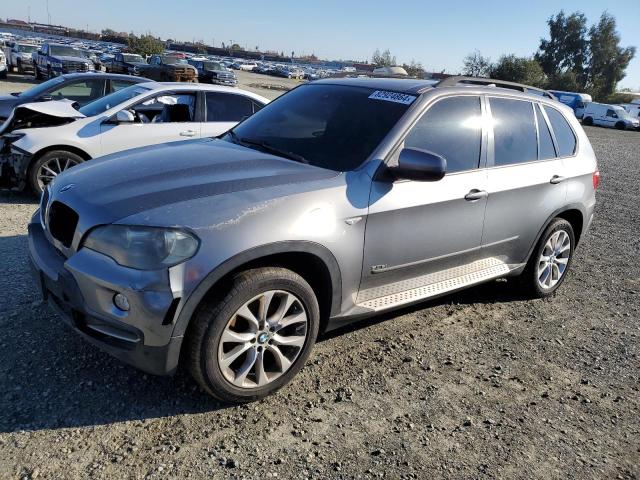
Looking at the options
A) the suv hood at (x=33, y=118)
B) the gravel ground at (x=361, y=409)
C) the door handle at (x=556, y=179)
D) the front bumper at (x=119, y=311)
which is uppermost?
the door handle at (x=556, y=179)

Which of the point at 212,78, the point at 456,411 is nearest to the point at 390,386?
the point at 456,411

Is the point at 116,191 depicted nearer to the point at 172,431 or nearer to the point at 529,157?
the point at 172,431

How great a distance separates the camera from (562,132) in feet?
15.9

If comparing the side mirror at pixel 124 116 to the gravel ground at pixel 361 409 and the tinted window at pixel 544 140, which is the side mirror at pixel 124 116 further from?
the tinted window at pixel 544 140

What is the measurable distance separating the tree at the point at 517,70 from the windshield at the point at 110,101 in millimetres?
66796

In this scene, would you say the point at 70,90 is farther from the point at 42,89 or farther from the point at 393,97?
the point at 393,97

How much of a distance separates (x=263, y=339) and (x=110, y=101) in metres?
5.36

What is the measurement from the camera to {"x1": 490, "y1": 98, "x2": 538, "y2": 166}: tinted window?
4141 mm

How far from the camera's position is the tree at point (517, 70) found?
219 ft

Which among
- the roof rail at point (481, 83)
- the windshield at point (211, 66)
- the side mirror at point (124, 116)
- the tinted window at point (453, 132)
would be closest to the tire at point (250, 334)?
the tinted window at point (453, 132)

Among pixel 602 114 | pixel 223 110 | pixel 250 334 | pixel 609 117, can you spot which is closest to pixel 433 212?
pixel 250 334

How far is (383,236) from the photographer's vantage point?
3.34m

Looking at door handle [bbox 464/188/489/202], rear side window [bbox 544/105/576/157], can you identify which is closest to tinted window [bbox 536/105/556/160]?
rear side window [bbox 544/105/576/157]

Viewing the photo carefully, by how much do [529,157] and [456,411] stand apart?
7.60 ft
